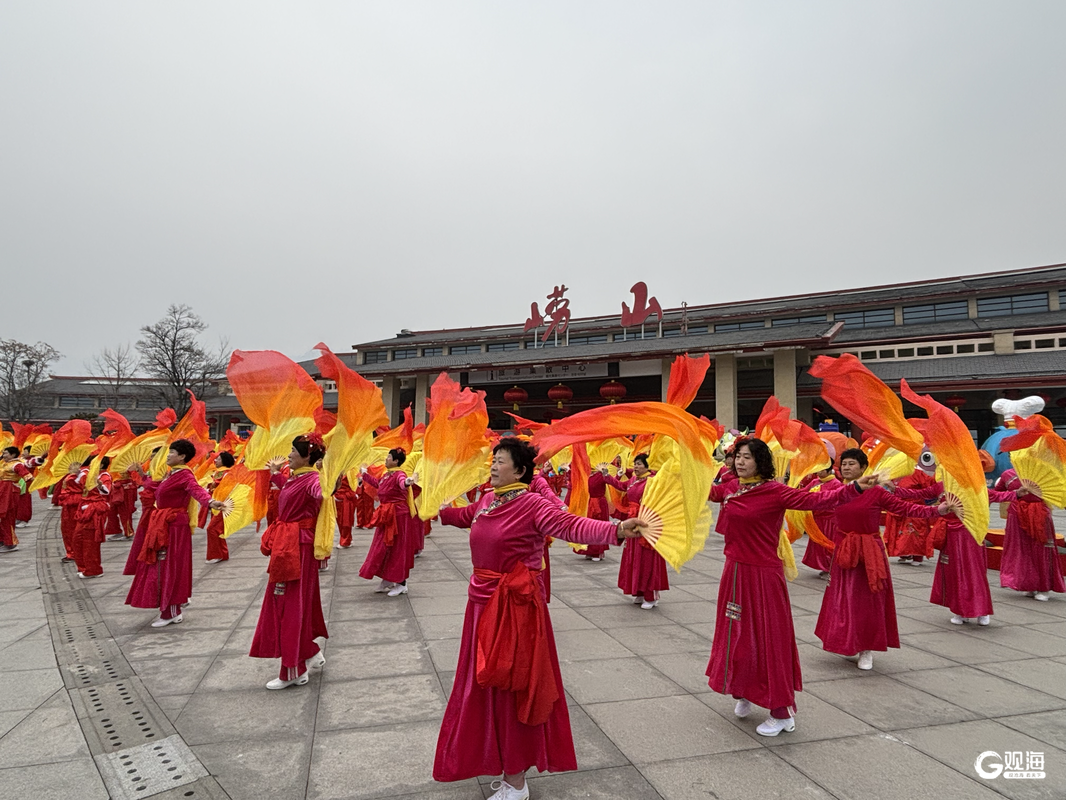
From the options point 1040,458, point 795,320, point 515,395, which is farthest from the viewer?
point 795,320

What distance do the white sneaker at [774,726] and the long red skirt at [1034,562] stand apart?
545cm

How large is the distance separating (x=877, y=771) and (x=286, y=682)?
360 cm

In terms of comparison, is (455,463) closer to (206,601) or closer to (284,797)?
(284,797)

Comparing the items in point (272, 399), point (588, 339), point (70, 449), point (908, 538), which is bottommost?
point (908, 538)

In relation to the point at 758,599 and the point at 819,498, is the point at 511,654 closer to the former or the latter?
the point at 758,599

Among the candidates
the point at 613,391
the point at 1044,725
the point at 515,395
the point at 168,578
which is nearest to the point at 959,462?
the point at 1044,725

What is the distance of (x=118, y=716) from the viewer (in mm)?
3541

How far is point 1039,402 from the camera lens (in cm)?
758

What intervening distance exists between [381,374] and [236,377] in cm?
2079

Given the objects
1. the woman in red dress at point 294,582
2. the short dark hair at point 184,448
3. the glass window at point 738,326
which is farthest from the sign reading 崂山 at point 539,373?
the woman in red dress at point 294,582

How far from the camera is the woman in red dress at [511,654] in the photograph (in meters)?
2.61

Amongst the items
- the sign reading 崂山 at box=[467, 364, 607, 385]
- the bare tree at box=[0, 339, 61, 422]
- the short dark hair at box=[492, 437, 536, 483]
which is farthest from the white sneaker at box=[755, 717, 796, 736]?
the bare tree at box=[0, 339, 61, 422]

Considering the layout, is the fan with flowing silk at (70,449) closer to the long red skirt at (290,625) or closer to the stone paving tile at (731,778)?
the long red skirt at (290,625)

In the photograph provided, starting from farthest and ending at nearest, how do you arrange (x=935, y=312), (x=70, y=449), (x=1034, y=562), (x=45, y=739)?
1. (x=935, y=312)
2. (x=70, y=449)
3. (x=1034, y=562)
4. (x=45, y=739)
